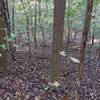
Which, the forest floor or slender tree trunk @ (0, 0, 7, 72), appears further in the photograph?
slender tree trunk @ (0, 0, 7, 72)

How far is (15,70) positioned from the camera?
6.48m

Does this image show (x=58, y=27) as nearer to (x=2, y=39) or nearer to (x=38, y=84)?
(x=38, y=84)

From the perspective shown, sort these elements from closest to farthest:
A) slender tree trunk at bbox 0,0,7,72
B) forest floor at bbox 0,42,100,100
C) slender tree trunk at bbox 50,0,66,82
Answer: slender tree trunk at bbox 50,0,66,82 < forest floor at bbox 0,42,100,100 < slender tree trunk at bbox 0,0,7,72

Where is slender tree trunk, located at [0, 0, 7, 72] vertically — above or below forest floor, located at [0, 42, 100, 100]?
above

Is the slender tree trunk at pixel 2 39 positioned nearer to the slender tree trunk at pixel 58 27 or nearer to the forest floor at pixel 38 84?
the forest floor at pixel 38 84

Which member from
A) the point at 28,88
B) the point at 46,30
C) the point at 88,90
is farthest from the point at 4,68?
the point at 46,30

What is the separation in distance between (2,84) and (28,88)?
622mm

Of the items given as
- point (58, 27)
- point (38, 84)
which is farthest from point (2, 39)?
point (58, 27)

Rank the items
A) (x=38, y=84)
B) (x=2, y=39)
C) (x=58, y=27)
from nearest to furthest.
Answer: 1. (x=58, y=27)
2. (x=38, y=84)
3. (x=2, y=39)

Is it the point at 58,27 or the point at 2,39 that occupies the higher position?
the point at 58,27

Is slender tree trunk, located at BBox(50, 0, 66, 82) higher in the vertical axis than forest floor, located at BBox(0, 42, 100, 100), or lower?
higher

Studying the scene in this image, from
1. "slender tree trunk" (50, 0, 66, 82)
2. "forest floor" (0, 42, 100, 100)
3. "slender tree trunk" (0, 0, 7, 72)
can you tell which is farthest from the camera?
"slender tree trunk" (0, 0, 7, 72)

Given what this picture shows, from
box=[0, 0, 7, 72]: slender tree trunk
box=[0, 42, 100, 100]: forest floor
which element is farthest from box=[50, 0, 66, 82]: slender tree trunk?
box=[0, 0, 7, 72]: slender tree trunk

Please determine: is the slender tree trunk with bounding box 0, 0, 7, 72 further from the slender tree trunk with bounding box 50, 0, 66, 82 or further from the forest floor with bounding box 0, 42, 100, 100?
the slender tree trunk with bounding box 50, 0, 66, 82
